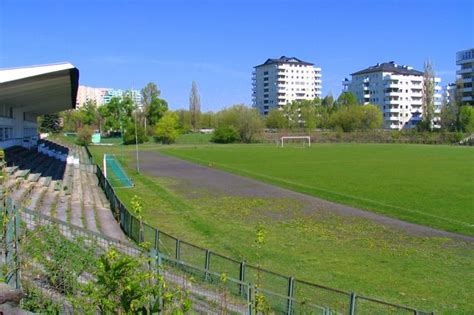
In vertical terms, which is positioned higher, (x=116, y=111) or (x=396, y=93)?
(x=396, y=93)

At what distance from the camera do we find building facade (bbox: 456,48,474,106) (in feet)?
455

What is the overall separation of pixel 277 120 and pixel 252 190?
10760 centimetres

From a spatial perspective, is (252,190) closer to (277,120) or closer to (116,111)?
(116,111)

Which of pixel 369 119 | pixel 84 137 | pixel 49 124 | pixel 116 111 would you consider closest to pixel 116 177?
pixel 84 137

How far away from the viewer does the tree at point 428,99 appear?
125438 millimetres

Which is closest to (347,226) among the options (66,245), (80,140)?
(66,245)

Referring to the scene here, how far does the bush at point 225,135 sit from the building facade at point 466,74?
66193mm

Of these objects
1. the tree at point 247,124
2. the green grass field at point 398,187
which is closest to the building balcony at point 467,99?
the tree at point 247,124

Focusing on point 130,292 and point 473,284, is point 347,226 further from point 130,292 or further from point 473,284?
point 130,292

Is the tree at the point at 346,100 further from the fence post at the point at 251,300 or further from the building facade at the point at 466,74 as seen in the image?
the fence post at the point at 251,300

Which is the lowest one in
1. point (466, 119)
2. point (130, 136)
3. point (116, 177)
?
point (116, 177)

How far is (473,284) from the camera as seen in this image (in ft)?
42.5

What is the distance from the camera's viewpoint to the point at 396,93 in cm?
16200

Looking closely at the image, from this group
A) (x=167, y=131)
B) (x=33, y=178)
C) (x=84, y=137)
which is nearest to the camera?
(x=33, y=178)
